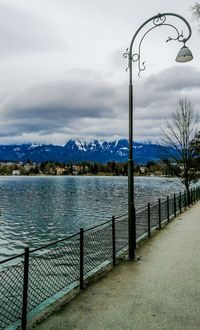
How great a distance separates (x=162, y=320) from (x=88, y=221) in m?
24.0

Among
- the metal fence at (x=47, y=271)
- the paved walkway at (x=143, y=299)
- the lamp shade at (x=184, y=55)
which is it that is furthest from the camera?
the lamp shade at (x=184, y=55)

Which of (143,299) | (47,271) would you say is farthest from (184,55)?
(47,271)

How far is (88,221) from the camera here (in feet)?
96.8

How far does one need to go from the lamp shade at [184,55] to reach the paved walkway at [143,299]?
542cm

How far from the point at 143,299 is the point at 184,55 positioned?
5905mm

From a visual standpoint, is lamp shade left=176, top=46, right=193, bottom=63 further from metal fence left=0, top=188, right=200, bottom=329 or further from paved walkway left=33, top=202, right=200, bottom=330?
paved walkway left=33, top=202, right=200, bottom=330

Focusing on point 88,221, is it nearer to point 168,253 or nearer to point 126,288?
point 168,253

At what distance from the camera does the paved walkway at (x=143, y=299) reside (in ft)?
18.2

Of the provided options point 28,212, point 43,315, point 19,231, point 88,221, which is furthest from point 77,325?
point 28,212

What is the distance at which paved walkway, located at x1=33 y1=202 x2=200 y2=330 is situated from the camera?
18.2 ft

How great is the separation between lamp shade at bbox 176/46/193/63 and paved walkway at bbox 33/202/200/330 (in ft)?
17.8

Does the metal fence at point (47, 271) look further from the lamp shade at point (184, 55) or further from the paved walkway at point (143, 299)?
the lamp shade at point (184, 55)

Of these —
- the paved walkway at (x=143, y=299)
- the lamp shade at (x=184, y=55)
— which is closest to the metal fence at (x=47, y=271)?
the paved walkway at (x=143, y=299)

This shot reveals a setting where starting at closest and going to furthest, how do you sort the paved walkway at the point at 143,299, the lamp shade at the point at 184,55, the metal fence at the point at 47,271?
1. the paved walkway at the point at 143,299
2. the metal fence at the point at 47,271
3. the lamp shade at the point at 184,55
